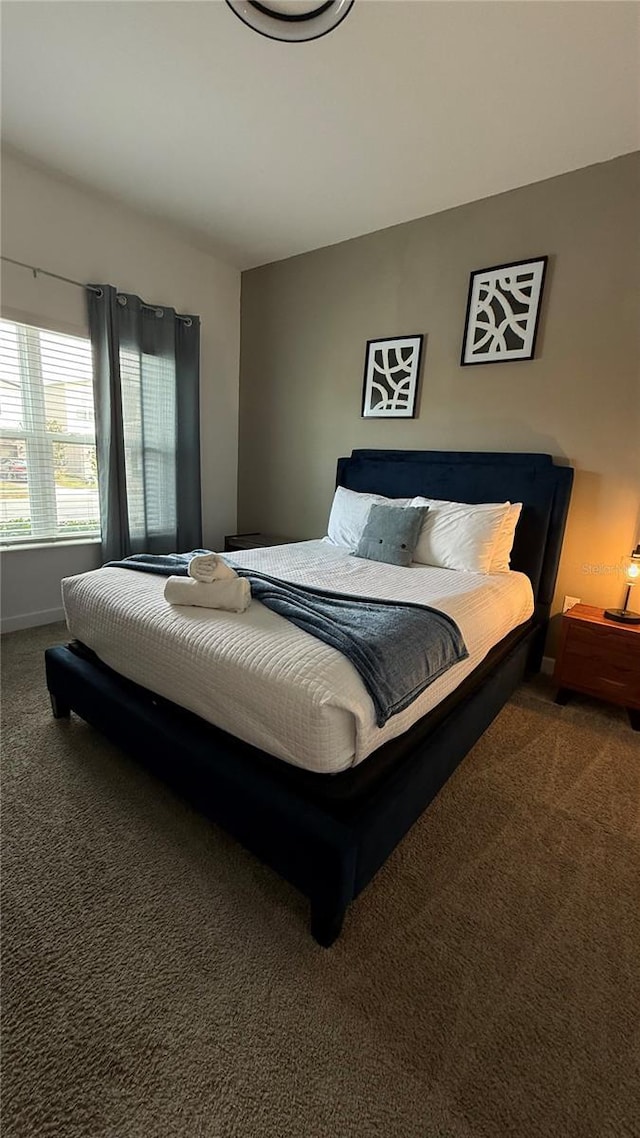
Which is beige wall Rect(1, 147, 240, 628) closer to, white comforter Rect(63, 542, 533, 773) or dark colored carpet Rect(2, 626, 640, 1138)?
white comforter Rect(63, 542, 533, 773)

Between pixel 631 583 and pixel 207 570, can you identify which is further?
pixel 631 583

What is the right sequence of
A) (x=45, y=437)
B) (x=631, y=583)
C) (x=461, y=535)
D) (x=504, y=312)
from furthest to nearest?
(x=45, y=437) < (x=504, y=312) < (x=461, y=535) < (x=631, y=583)

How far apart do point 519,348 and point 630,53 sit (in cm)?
116

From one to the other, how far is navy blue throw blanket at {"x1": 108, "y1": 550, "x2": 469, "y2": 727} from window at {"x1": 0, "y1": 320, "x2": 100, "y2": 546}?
201 centimetres

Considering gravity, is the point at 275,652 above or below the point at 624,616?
above

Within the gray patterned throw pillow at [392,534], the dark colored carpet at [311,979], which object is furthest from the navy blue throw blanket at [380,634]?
the gray patterned throw pillow at [392,534]

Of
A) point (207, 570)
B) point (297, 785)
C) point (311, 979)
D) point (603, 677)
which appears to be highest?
point (207, 570)

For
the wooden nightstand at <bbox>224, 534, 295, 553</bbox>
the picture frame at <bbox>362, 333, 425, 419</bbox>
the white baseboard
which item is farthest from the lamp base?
the white baseboard

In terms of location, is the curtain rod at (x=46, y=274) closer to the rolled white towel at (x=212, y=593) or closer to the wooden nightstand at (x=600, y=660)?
the rolled white towel at (x=212, y=593)

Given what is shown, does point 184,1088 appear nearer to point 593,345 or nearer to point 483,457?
point 483,457

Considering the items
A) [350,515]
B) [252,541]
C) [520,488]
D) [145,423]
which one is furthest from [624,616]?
[145,423]

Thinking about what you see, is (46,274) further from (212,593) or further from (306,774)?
(306,774)

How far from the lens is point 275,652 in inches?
53.1

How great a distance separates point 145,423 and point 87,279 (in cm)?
95
